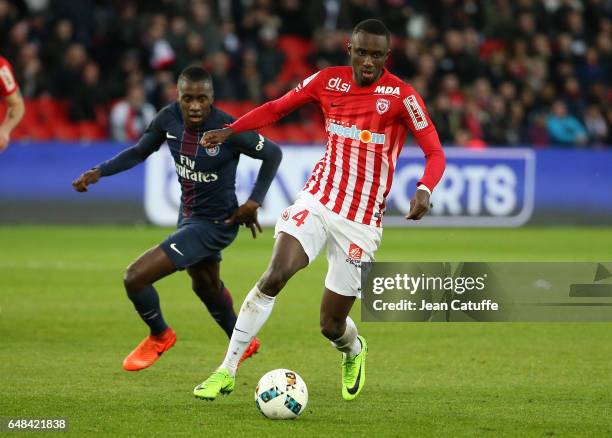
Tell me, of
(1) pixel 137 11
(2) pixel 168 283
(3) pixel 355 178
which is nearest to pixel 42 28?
(1) pixel 137 11

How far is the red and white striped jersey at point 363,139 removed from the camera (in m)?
6.87

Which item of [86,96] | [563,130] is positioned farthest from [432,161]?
[563,130]

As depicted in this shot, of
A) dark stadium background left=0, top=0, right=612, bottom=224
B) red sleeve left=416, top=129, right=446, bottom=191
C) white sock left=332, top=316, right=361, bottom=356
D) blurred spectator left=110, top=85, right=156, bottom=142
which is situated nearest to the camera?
red sleeve left=416, top=129, right=446, bottom=191

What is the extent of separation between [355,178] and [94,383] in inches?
84.4

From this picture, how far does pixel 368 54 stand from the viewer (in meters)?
6.83

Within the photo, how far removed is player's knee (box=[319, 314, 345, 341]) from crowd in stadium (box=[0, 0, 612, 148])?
38.2 feet

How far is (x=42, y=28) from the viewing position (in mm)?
19250

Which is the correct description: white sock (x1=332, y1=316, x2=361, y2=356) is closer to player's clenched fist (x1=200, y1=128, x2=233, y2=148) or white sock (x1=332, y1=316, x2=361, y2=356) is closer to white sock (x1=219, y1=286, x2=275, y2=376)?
white sock (x1=219, y1=286, x2=275, y2=376)

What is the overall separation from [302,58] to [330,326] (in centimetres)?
1497

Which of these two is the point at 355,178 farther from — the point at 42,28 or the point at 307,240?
the point at 42,28

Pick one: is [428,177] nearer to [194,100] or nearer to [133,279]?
[194,100]

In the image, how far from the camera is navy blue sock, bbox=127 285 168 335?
25.1 ft

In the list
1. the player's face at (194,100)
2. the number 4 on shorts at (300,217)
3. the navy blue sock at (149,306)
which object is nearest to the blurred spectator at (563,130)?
the player's face at (194,100)

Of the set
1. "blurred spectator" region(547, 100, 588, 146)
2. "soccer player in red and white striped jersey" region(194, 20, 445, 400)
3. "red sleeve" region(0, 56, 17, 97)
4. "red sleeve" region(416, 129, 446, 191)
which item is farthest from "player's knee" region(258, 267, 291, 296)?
"blurred spectator" region(547, 100, 588, 146)
